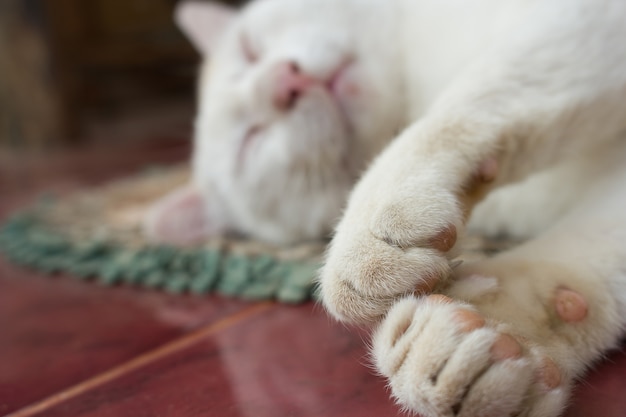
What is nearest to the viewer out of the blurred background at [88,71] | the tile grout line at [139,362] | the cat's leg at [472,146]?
the cat's leg at [472,146]

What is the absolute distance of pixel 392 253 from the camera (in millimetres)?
589

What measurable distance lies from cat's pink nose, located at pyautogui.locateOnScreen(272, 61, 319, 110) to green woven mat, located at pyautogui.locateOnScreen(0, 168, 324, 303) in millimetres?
265

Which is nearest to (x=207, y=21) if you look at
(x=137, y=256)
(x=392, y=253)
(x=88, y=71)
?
(x=137, y=256)

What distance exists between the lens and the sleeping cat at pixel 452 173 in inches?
20.9

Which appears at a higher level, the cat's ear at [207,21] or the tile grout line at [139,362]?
the cat's ear at [207,21]

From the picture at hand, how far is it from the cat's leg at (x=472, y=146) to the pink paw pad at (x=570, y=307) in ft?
0.37

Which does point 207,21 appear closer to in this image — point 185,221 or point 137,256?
point 185,221

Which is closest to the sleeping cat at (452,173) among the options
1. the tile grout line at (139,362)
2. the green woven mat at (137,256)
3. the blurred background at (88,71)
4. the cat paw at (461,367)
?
the cat paw at (461,367)

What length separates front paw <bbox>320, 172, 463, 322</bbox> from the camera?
58cm

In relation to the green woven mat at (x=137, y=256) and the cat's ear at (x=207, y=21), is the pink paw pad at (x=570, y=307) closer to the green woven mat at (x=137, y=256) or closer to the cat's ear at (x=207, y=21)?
the green woven mat at (x=137, y=256)

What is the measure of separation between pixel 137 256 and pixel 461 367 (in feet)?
2.88

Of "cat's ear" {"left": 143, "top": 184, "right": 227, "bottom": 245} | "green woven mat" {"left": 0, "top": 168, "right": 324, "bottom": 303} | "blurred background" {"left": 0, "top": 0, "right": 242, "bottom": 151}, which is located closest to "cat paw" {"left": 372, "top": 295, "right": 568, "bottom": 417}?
"green woven mat" {"left": 0, "top": 168, "right": 324, "bottom": 303}

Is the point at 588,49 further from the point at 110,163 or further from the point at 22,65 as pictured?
the point at 22,65

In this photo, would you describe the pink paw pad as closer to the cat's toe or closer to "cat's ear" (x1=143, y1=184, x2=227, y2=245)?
the cat's toe
